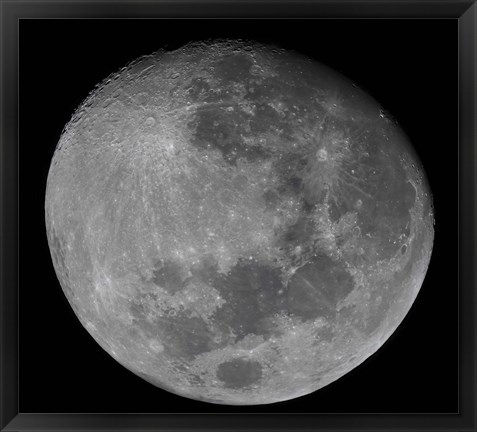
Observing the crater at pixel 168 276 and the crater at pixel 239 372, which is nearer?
the crater at pixel 168 276

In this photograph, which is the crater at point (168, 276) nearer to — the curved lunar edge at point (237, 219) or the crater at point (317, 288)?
the curved lunar edge at point (237, 219)

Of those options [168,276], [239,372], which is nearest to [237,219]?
[168,276]

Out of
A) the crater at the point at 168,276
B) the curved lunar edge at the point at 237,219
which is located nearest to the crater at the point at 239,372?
the curved lunar edge at the point at 237,219

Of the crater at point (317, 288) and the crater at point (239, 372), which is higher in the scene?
the crater at point (317, 288)

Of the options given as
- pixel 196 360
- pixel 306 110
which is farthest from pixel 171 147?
pixel 196 360

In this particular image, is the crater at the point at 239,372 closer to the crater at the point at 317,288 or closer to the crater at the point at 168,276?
the crater at the point at 317,288

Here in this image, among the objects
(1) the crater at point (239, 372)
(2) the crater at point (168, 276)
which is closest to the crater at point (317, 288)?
(1) the crater at point (239, 372)

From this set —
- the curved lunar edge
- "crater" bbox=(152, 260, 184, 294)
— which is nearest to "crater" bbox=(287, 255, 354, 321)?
the curved lunar edge

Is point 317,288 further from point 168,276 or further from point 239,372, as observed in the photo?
point 168,276

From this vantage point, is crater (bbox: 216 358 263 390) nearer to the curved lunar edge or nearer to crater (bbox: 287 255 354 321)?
the curved lunar edge
